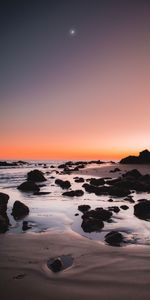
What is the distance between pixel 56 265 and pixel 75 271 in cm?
48

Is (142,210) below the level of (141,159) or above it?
below

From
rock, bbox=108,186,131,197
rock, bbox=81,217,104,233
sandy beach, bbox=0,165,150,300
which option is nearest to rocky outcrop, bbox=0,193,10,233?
sandy beach, bbox=0,165,150,300

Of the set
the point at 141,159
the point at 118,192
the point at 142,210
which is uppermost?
the point at 141,159

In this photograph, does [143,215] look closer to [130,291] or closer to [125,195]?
[125,195]

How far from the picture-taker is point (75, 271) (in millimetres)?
5617

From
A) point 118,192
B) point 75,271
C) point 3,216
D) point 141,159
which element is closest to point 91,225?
point 3,216

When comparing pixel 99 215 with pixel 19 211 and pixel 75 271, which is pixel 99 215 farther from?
pixel 75 271

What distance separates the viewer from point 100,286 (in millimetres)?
4945

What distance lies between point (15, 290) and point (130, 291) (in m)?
2.16

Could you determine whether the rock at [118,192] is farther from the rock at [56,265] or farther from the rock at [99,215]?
the rock at [56,265]

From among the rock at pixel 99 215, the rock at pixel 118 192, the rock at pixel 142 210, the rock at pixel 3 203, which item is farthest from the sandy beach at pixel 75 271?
the rock at pixel 118 192

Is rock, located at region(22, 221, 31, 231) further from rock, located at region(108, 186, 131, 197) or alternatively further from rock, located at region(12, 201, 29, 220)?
rock, located at region(108, 186, 131, 197)

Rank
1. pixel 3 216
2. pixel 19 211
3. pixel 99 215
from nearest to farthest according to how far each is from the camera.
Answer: pixel 3 216, pixel 99 215, pixel 19 211

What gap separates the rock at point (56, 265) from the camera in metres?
5.69
